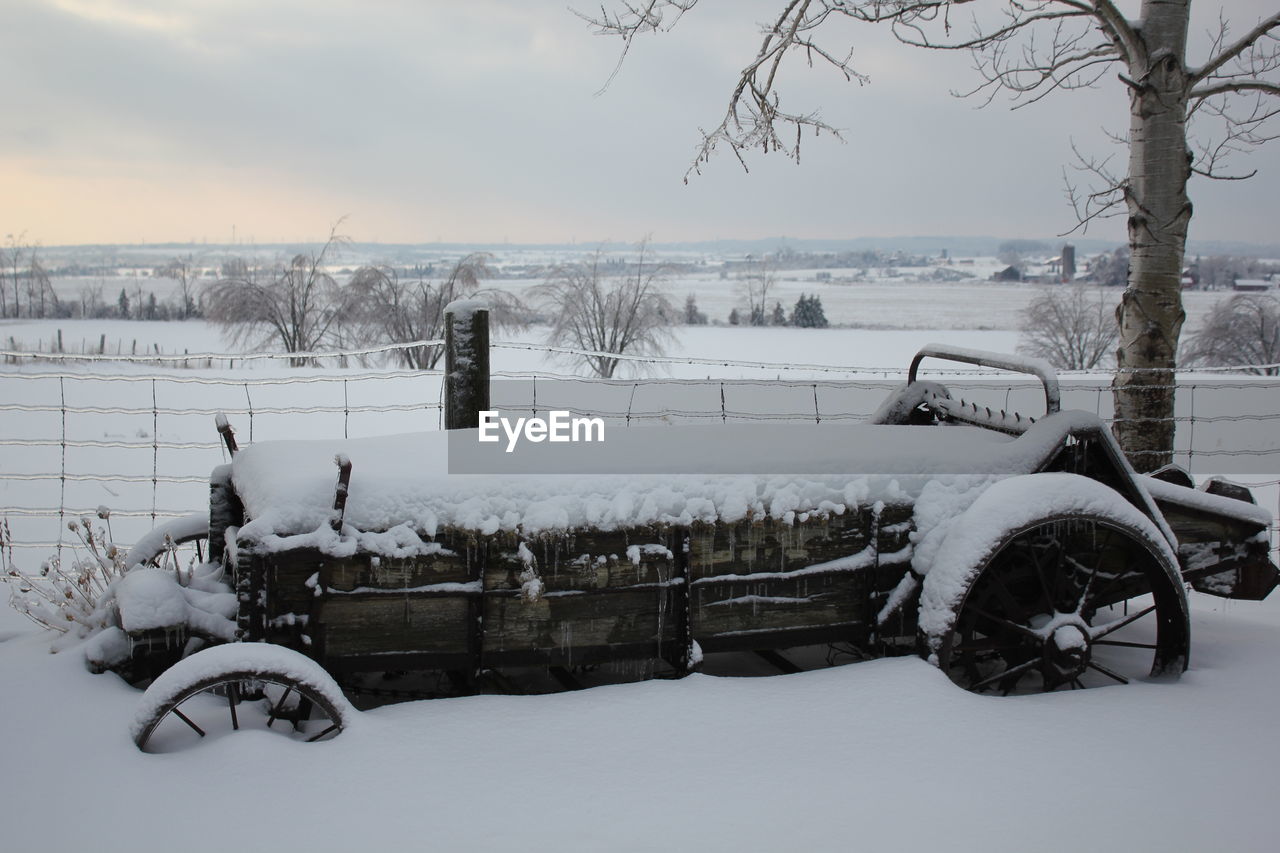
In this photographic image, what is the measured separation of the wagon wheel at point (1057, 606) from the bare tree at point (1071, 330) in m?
30.6

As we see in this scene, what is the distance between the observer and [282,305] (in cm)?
2708

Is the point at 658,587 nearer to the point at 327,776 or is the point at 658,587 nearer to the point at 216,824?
the point at 327,776

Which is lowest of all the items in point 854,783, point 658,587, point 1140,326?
point 854,783

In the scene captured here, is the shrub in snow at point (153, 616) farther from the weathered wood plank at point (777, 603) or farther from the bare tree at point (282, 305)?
the bare tree at point (282, 305)

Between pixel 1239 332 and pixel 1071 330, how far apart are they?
5.16 metres

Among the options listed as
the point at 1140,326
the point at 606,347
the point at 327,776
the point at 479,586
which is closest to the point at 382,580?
the point at 479,586

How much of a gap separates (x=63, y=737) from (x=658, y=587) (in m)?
1.98

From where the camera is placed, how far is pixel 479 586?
321cm

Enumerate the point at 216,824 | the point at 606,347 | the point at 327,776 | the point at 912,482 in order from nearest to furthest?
the point at 216,824 < the point at 327,776 < the point at 912,482 < the point at 606,347

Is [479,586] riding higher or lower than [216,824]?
higher

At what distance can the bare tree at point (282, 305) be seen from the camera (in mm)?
26641

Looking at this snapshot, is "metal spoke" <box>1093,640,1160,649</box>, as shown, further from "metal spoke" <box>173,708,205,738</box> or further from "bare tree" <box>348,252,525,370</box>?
"bare tree" <box>348,252,525,370</box>

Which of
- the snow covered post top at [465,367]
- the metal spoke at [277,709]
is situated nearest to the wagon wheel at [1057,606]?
the metal spoke at [277,709]

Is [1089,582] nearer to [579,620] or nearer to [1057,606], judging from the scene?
[1057,606]
